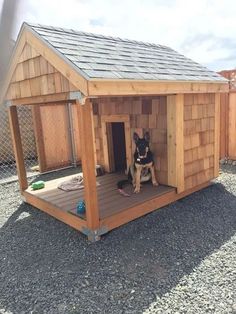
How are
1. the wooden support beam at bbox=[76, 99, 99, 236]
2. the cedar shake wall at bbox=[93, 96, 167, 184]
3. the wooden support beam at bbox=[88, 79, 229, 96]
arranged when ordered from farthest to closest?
the cedar shake wall at bbox=[93, 96, 167, 184] → the wooden support beam at bbox=[76, 99, 99, 236] → the wooden support beam at bbox=[88, 79, 229, 96]

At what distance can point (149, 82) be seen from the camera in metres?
3.42

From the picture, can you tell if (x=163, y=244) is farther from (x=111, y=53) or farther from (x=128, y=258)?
(x=111, y=53)

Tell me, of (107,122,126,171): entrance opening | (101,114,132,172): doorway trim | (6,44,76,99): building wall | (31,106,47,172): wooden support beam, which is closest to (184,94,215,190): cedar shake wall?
(101,114,132,172): doorway trim

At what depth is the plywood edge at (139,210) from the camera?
3.51 m

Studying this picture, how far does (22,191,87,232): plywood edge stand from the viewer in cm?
358

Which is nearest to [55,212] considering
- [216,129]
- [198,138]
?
[198,138]

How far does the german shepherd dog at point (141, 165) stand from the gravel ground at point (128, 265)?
631 millimetres

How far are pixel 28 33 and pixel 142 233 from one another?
3.00m

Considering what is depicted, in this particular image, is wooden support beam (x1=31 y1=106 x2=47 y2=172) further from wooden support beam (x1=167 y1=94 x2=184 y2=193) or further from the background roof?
wooden support beam (x1=167 y1=94 x2=184 y2=193)

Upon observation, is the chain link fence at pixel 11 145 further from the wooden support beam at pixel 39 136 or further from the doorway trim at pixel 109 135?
the doorway trim at pixel 109 135

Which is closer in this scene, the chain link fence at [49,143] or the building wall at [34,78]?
the building wall at [34,78]

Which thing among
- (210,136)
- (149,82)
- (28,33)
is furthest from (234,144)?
(28,33)

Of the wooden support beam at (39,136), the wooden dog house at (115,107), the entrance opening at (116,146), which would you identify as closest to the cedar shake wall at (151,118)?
the wooden dog house at (115,107)

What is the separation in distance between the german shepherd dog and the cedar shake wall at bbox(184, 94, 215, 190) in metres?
0.59
